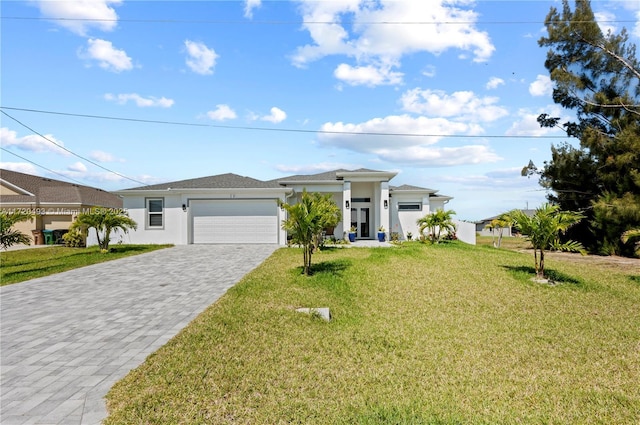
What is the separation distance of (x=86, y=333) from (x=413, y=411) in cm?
512

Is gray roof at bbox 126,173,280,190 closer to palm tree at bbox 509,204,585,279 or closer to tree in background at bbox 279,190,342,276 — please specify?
tree in background at bbox 279,190,342,276

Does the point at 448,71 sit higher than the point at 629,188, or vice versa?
the point at 448,71

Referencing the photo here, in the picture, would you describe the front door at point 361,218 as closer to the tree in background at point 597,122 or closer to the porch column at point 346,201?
the porch column at point 346,201

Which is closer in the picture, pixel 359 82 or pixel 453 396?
pixel 453 396

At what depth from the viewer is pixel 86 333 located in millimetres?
5180

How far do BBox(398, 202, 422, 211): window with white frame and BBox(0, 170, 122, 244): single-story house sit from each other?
22.4m

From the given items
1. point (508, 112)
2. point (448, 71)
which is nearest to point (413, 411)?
point (448, 71)

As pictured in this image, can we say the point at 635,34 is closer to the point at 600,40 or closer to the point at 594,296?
the point at 600,40

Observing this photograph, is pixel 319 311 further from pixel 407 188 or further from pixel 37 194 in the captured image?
pixel 37 194

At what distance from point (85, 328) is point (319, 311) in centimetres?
402

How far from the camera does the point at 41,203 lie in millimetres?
24031

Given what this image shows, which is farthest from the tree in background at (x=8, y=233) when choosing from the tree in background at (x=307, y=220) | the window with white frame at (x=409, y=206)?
the window with white frame at (x=409, y=206)

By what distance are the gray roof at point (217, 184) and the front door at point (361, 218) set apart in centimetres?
549

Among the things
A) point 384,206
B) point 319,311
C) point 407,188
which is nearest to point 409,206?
point 407,188
